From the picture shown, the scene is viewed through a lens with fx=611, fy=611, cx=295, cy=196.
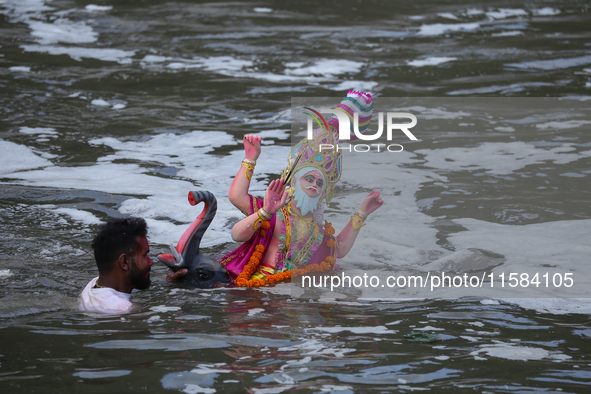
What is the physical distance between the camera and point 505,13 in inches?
583

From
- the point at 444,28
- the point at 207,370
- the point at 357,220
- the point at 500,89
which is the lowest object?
the point at 207,370

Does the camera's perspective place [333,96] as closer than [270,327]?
No

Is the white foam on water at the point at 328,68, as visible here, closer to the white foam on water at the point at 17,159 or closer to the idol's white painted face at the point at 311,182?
the white foam on water at the point at 17,159

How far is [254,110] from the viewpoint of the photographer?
33.7 ft

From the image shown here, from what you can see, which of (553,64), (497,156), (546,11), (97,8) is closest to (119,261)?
(497,156)

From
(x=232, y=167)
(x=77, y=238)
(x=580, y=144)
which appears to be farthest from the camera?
(x=580, y=144)

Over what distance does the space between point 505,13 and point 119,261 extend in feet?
44.2

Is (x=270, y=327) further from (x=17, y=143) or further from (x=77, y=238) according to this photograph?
(x=17, y=143)

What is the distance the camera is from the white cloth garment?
3.82 meters

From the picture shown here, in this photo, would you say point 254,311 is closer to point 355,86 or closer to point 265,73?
point 355,86

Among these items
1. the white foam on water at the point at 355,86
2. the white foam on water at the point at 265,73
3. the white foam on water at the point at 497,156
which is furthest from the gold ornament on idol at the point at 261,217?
the white foam on water at the point at 265,73

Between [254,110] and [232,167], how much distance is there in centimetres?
271

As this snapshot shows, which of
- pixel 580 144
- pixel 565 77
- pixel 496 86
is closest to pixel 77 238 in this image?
pixel 580 144

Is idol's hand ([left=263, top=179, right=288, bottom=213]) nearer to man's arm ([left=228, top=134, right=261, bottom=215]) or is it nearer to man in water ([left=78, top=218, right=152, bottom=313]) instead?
man's arm ([left=228, top=134, right=261, bottom=215])
